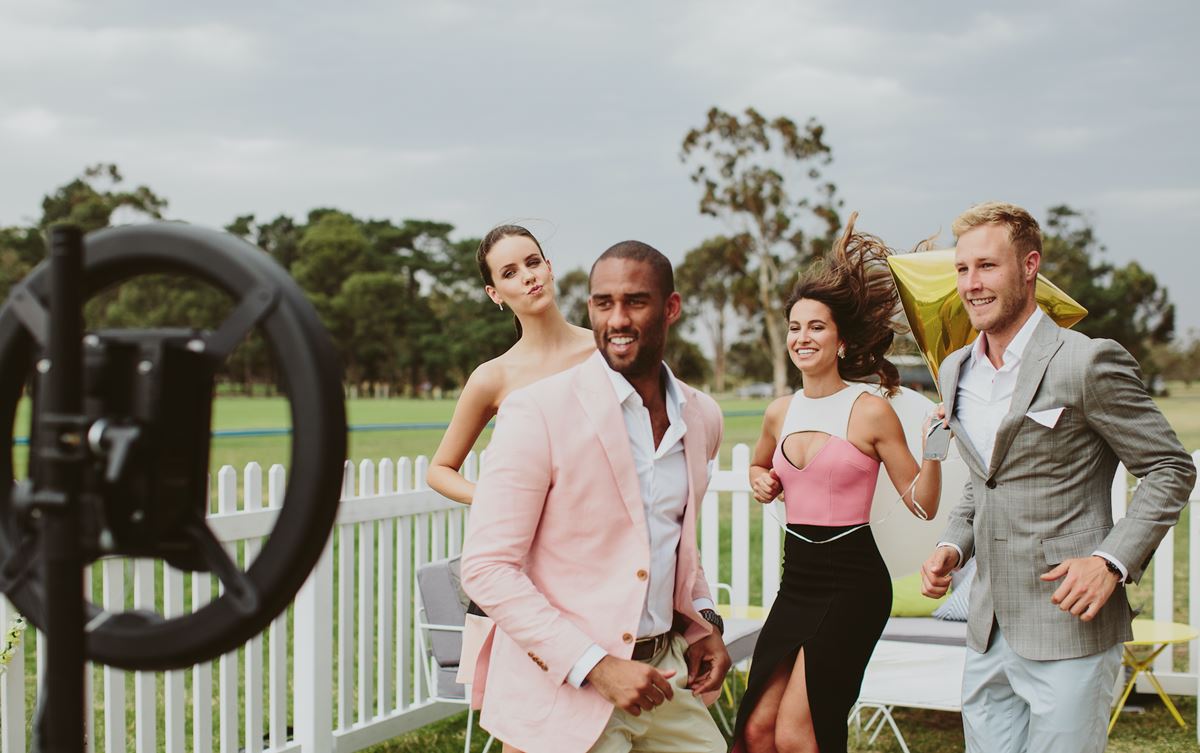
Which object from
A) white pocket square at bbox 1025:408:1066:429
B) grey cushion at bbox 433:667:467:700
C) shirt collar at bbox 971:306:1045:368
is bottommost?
grey cushion at bbox 433:667:467:700

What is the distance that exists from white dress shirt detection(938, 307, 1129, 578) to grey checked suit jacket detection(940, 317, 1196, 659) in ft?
0.12

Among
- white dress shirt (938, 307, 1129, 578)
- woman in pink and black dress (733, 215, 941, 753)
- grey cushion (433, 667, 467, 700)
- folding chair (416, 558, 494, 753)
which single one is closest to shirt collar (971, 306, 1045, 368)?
white dress shirt (938, 307, 1129, 578)

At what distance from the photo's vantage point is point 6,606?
12.6 ft

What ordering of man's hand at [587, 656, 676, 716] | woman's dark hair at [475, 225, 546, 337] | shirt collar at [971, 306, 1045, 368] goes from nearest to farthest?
man's hand at [587, 656, 676, 716], shirt collar at [971, 306, 1045, 368], woman's dark hair at [475, 225, 546, 337]

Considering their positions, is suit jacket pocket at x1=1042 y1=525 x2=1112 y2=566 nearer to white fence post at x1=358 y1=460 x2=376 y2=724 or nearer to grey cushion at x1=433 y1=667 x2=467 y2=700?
grey cushion at x1=433 y1=667 x2=467 y2=700

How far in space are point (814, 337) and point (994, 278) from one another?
1065 mm

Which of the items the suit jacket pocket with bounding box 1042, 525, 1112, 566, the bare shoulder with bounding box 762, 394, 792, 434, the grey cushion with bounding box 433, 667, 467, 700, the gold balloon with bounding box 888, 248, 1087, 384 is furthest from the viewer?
the grey cushion with bounding box 433, 667, 467, 700

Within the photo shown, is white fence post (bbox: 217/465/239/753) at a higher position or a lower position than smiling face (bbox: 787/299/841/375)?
lower

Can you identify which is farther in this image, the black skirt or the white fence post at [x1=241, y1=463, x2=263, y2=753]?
the white fence post at [x1=241, y1=463, x2=263, y2=753]

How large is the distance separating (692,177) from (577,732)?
1821 inches

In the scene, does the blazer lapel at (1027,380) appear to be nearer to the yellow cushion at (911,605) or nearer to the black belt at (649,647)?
the black belt at (649,647)

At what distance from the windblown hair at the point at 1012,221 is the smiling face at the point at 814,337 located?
1021mm

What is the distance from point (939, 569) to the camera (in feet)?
10.4

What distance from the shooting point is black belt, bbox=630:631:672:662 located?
249cm
